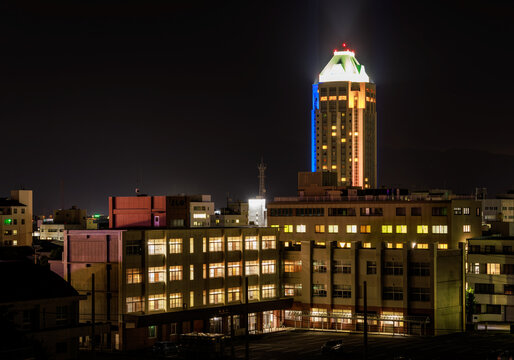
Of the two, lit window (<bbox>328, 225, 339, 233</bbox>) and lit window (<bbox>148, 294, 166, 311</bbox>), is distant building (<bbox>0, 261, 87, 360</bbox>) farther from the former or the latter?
lit window (<bbox>328, 225, 339, 233</bbox>)

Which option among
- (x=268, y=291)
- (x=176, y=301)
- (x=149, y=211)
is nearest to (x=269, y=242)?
(x=268, y=291)

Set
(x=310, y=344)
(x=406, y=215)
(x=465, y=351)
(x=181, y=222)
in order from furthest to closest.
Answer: (x=406, y=215), (x=181, y=222), (x=310, y=344), (x=465, y=351)

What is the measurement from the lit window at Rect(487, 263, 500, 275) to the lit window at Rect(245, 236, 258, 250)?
94.2 ft

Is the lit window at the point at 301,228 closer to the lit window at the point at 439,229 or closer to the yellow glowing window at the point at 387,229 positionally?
the yellow glowing window at the point at 387,229

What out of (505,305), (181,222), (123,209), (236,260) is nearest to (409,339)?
(505,305)

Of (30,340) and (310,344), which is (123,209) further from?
(30,340)

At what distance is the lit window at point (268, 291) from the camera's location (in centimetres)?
10088

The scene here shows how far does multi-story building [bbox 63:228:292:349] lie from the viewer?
85812 millimetres

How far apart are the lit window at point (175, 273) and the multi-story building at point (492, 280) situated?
3663 cm

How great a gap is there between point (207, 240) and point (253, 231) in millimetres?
7740

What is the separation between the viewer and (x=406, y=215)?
115m

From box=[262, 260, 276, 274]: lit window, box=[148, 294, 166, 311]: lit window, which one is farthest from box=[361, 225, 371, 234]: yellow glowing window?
box=[148, 294, 166, 311]: lit window

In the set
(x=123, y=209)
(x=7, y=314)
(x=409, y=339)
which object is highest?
Answer: (x=123, y=209)

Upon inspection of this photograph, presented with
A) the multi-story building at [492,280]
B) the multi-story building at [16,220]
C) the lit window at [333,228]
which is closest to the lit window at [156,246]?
the lit window at [333,228]
